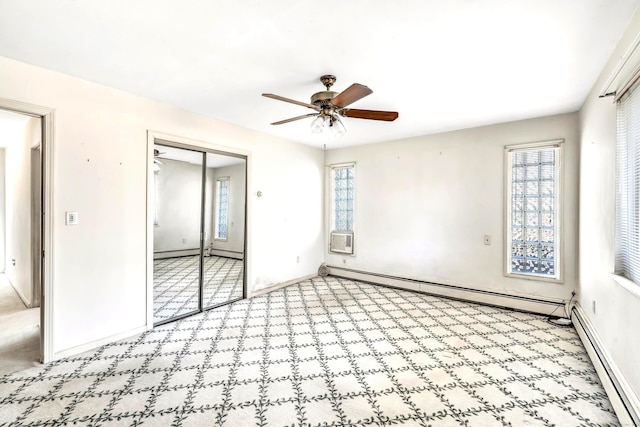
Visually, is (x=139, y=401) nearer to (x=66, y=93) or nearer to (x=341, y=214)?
(x=66, y=93)

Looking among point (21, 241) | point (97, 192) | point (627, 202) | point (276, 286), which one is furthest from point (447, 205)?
point (21, 241)

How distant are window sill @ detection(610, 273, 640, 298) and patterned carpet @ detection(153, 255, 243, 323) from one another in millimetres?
3785

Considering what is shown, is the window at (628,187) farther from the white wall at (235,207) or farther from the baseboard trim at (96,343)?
the baseboard trim at (96,343)

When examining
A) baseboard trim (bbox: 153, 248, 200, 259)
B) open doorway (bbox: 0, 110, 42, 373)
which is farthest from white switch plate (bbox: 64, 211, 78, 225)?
baseboard trim (bbox: 153, 248, 200, 259)

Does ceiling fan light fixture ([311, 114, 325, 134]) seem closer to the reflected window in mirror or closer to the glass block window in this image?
the reflected window in mirror

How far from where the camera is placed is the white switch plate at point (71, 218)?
250 centimetres

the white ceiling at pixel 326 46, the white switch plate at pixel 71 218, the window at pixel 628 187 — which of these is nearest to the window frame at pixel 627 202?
the window at pixel 628 187

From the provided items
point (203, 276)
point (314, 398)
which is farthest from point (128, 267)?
point (314, 398)

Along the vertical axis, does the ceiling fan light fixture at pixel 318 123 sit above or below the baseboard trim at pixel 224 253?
above

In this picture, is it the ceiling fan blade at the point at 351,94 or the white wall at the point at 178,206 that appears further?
the white wall at the point at 178,206

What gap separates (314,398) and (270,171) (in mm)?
3262

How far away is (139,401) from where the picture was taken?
1.91 m

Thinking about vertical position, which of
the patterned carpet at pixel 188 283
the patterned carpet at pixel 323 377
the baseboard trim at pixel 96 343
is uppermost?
the patterned carpet at pixel 188 283

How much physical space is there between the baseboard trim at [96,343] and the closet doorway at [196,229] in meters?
0.21
